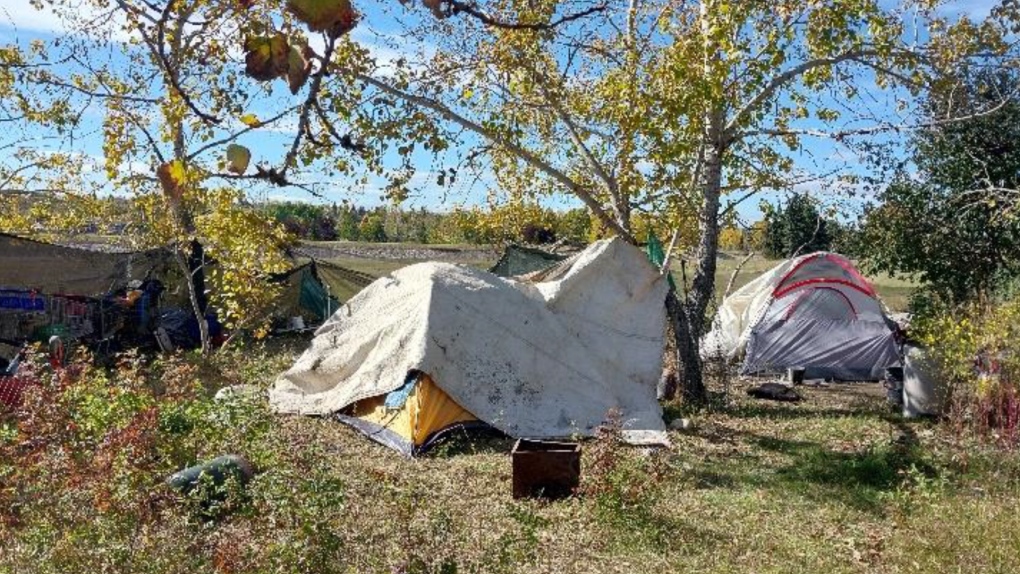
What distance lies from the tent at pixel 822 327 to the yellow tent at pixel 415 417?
5.32 meters

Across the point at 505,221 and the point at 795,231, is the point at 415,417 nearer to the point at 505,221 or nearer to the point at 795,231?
the point at 505,221

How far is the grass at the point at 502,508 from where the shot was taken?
4.44 m

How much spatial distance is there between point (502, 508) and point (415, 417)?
1.96 m

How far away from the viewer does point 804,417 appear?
33.2 feet

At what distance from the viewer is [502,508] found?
21.4 ft

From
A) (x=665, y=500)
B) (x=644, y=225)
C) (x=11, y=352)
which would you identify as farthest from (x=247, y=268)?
(x=665, y=500)

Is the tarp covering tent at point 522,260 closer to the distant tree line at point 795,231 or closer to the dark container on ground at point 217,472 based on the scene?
the distant tree line at point 795,231

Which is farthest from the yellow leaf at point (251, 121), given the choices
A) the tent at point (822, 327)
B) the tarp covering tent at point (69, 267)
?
the tarp covering tent at point (69, 267)

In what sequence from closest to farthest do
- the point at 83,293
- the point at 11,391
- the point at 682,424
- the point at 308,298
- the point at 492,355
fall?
the point at 11,391 < the point at 492,355 < the point at 682,424 < the point at 83,293 < the point at 308,298

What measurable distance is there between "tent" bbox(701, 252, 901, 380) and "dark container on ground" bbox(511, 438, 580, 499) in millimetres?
6505

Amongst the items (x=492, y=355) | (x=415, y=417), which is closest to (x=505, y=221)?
(x=492, y=355)

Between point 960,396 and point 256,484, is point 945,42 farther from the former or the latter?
point 256,484

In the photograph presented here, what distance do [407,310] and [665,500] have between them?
141 inches

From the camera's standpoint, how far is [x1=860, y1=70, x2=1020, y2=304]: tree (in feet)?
44.7
